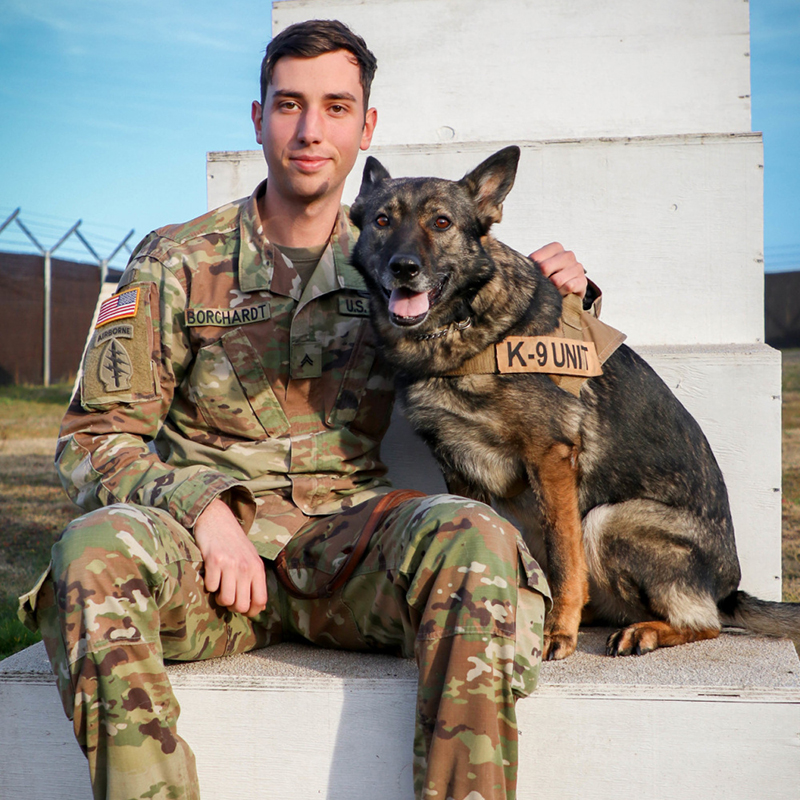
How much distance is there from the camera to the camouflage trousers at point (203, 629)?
1.56 m

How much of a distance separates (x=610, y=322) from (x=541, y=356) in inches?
46.0

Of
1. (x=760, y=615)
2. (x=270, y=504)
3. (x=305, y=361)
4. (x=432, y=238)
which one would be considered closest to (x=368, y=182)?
(x=432, y=238)

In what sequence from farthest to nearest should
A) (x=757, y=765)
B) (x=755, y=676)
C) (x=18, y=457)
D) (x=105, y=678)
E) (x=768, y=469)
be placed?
(x=18, y=457) < (x=768, y=469) < (x=755, y=676) < (x=757, y=765) < (x=105, y=678)

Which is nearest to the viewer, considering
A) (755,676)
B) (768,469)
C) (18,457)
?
(755,676)

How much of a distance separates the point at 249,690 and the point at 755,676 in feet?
4.09

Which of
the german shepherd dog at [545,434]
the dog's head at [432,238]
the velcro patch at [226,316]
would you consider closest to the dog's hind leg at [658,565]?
the german shepherd dog at [545,434]

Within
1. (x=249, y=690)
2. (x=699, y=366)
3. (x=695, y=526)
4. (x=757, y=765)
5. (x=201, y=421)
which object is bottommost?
(x=757, y=765)

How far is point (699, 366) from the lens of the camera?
2.92 metres

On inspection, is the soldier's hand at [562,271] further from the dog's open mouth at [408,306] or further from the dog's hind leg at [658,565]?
the dog's hind leg at [658,565]

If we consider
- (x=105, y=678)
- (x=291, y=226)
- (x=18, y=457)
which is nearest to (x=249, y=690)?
(x=105, y=678)

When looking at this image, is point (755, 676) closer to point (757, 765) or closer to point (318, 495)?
point (757, 765)

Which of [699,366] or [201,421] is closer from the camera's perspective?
[201,421]

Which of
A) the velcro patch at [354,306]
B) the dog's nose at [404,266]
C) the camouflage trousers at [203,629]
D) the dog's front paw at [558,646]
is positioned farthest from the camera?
the velcro patch at [354,306]

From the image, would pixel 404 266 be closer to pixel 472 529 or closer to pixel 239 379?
pixel 239 379
